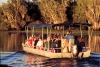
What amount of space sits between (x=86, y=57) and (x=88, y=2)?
54.6 m

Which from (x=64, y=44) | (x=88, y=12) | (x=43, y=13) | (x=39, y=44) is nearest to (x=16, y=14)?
(x=43, y=13)

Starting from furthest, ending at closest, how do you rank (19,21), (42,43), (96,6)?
1. (19,21)
2. (96,6)
3. (42,43)

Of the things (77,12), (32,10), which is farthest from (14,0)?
(77,12)

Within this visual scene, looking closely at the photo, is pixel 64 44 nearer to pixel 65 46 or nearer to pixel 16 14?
pixel 65 46

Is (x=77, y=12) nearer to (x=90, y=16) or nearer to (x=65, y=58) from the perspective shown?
(x=90, y=16)

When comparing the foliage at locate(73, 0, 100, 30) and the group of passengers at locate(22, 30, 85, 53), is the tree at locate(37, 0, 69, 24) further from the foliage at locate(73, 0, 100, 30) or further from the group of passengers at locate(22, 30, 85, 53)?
the group of passengers at locate(22, 30, 85, 53)

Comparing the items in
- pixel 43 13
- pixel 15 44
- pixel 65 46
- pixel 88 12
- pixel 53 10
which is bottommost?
pixel 65 46

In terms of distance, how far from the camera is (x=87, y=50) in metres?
27.2

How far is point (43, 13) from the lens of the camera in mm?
85438

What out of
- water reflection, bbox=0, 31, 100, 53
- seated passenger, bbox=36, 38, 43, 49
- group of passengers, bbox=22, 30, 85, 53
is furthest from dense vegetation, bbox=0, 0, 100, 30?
group of passengers, bbox=22, 30, 85, 53

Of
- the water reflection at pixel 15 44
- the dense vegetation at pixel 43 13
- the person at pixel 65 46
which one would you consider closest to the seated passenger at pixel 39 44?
the person at pixel 65 46

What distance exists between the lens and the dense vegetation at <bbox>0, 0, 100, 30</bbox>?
83.0 metres

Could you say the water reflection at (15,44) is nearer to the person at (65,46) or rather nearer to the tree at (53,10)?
the person at (65,46)

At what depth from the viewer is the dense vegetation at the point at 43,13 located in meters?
83.0
